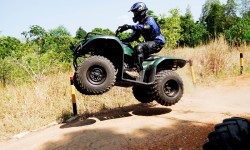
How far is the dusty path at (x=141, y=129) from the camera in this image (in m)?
5.52

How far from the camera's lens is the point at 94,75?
652cm

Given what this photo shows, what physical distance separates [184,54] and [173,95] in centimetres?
784

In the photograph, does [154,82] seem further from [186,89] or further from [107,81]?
[186,89]

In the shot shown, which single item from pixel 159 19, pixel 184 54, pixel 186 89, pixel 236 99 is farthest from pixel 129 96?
pixel 159 19

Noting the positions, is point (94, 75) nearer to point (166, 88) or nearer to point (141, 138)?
point (141, 138)

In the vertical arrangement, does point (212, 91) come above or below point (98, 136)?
above

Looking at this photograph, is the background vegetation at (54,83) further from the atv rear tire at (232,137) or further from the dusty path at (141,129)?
the atv rear tire at (232,137)

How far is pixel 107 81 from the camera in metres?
6.50

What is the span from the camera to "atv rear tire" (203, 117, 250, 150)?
1626 millimetres

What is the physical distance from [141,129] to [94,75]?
1.47 meters

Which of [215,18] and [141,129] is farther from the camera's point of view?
[215,18]

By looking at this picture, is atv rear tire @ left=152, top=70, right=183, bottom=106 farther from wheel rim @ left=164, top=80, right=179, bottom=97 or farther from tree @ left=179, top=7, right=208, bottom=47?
tree @ left=179, top=7, right=208, bottom=47

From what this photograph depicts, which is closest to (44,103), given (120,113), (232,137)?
(120,113)

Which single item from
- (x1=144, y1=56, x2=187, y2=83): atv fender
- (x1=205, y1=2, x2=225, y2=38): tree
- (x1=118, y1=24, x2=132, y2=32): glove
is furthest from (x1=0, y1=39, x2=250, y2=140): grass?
(x1=205, y1=2, x2=225, y2=38): tree
